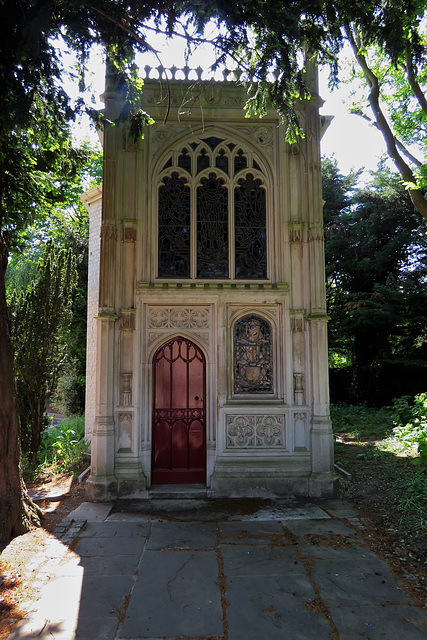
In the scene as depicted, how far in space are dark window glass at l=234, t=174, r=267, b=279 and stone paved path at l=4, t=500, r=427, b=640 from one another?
4096 millimetres

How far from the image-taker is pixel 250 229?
7582mm

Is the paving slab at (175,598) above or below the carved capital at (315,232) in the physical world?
below

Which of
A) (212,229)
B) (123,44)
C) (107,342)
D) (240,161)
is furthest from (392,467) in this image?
(123,44)

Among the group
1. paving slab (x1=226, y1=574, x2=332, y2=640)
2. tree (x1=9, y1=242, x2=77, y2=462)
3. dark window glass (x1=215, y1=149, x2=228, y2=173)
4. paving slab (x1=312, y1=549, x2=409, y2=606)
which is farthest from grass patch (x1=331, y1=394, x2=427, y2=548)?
tree (x1=9, y1=242, x2=77, y2=462)

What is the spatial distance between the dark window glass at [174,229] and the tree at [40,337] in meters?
3.88

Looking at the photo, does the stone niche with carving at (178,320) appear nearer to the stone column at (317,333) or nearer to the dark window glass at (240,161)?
the stone column at (317,333)

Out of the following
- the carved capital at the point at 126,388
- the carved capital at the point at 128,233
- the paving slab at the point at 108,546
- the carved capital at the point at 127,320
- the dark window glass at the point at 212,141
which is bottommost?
the paving slab at the point at 108,546

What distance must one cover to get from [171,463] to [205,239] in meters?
4.04

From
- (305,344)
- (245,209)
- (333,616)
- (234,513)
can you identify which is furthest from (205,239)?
(333,616)

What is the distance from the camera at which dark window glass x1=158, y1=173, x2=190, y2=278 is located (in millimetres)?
7469

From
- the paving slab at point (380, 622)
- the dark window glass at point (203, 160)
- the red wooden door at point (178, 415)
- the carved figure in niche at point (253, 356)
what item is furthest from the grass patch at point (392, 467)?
the dark window glass at point (203, 160)

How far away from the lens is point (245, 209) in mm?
7609

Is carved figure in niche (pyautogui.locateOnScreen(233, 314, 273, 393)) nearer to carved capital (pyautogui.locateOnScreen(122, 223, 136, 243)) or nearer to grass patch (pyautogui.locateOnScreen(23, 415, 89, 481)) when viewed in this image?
carved capital (pyautogui.locateOnScreen(122, 223, 136, 243))

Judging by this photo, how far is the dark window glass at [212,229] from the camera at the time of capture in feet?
24.6
